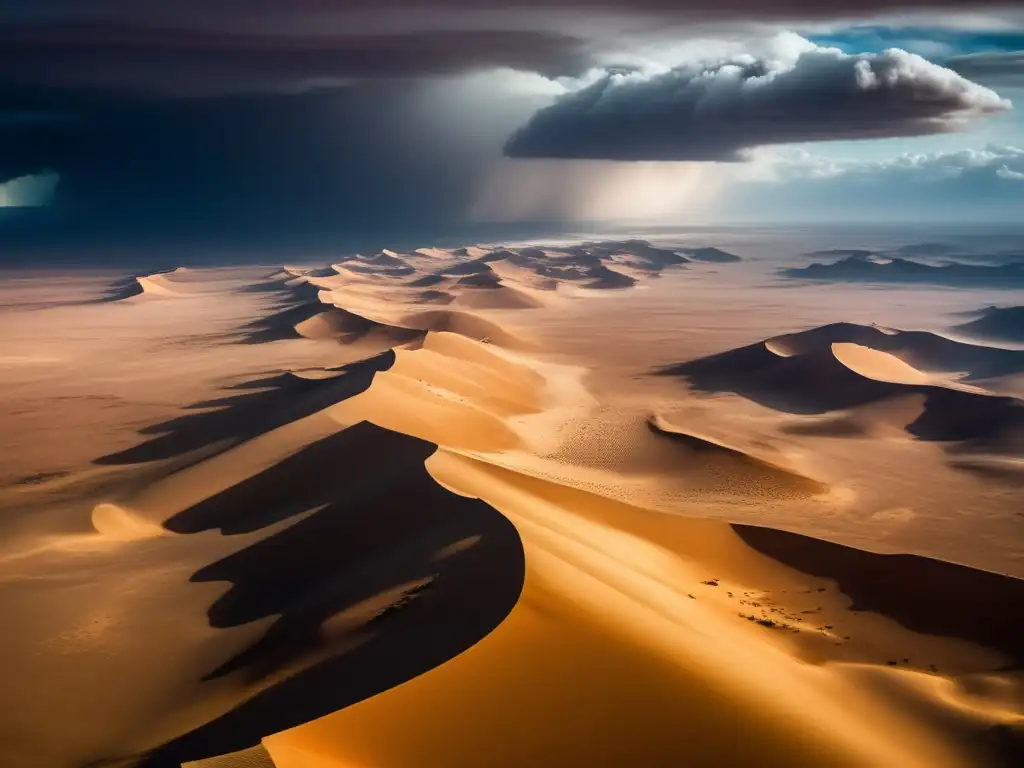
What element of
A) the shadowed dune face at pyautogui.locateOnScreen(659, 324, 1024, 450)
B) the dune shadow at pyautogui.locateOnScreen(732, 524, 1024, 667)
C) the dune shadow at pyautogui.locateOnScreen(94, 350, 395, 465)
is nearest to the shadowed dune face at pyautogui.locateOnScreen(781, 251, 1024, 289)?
the shadowed dune face at pyautogui.locateOnScreen(659, 324, 1024, 450)

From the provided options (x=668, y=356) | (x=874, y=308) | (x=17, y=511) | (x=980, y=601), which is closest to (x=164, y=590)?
(x=17, y=511)

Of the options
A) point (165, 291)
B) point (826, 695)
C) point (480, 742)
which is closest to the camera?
point (480, 742)

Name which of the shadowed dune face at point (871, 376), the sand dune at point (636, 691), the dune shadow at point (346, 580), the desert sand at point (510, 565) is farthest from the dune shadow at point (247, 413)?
the shadowed dune face at point (871, 376)

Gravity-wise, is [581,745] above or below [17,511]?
above

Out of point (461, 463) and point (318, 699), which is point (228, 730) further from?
point (461, 463)

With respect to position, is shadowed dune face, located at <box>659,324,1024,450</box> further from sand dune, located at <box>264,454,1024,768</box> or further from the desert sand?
sand dune, located at <box>264,454,1024,768</box>

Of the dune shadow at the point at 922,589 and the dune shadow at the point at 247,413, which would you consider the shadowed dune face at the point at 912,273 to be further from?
the dune shadow at the point at 922,589

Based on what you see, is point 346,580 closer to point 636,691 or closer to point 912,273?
point 636,691
